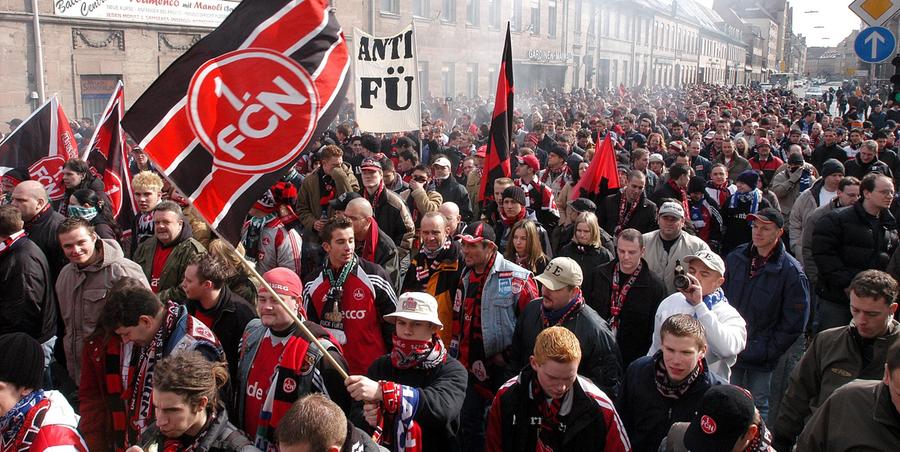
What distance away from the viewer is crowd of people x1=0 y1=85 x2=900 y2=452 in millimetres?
3107

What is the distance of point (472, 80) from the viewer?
3369cm

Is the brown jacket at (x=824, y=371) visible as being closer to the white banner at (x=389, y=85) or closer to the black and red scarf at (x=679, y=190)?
the black and red scarf at (x=679, y=190)

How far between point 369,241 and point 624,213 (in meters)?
2.86

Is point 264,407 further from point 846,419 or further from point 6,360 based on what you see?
point 846,419

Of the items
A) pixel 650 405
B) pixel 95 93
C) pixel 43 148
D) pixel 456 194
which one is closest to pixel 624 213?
pixel 456 194

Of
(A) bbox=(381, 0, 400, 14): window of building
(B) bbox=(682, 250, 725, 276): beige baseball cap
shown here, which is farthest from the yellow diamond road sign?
(A) bbox=(381, 0, 400, 14): window of building

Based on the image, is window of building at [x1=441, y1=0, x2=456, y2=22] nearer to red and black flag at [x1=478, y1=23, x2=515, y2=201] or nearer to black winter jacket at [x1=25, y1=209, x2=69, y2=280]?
red and black flag at [x1=478, y1=23, x2=515, y2=201]

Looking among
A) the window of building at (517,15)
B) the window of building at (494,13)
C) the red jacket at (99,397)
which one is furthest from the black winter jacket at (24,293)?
the window of building at (517,15)

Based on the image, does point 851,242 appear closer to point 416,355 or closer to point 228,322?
point 416,355

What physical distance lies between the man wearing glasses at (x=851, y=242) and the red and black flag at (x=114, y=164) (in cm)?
608

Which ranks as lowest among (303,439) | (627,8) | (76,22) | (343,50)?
(303,439)

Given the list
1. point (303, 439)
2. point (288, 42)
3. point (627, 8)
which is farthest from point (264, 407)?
point (627, 8)

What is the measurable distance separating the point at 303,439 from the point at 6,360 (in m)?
1.42

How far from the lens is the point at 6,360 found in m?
3.11
